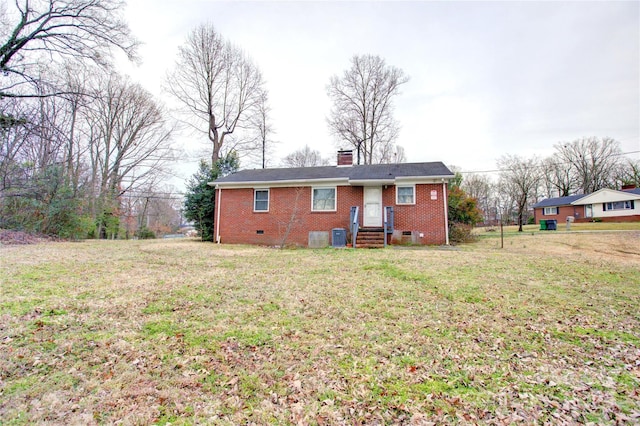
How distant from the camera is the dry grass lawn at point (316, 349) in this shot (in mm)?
2121

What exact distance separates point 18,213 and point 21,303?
12.0 meters

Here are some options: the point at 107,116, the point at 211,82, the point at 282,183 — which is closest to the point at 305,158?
the point at 211,82

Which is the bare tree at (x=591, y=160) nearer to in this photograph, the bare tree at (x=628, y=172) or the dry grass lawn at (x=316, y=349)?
the bare tree at (x=628, y=172)

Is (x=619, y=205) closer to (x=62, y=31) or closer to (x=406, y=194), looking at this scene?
(x=406, y=194)

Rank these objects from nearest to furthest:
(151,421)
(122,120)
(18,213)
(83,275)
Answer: (151,421) < (83,275) < (18,213) < (122,120)

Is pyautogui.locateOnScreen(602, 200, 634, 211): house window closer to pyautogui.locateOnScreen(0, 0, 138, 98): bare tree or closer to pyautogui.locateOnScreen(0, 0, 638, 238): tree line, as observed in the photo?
pyautogui.locateOnScreen(0, 0, 638, 238): tree line

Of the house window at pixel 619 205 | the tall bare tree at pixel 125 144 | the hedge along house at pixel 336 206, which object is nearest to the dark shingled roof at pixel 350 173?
the hedge along house at pixel 336 206

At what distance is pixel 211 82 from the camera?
20.8 meters

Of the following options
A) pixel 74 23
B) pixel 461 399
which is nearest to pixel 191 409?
pixel 461 399

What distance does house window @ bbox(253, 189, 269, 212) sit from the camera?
1395 cm

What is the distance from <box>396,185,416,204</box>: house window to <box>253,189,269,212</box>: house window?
6358 millimetres

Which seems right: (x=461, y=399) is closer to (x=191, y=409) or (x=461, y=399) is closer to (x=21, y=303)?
(x=191, y=409)

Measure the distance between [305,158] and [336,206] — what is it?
2643cm

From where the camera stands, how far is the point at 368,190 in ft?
42.8
